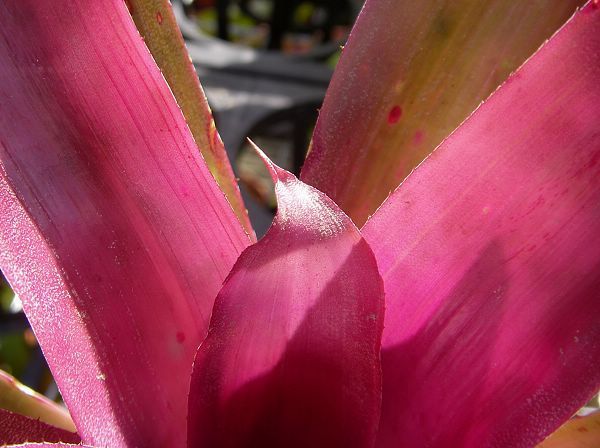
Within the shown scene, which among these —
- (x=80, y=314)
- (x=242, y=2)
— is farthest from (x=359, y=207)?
(x=242, y=2)

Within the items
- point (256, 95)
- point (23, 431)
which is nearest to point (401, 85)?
point (23, 431)

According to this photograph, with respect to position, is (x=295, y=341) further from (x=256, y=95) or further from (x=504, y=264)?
(x=256, y=95)

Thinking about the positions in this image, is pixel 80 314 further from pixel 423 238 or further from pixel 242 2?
pixel 242 2

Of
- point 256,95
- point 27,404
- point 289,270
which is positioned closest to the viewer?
point 289,270

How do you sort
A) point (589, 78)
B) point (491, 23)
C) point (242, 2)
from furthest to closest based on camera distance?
point (242, 2)
point (491, 23)
point (589, 78)

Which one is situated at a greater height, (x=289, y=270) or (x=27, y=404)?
(x=289, y=270)

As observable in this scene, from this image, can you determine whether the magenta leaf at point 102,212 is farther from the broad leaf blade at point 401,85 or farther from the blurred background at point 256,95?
the blurred background at point 256,95
